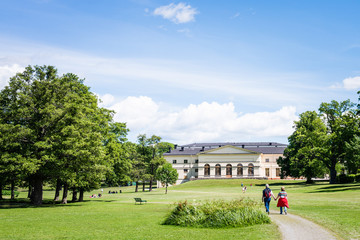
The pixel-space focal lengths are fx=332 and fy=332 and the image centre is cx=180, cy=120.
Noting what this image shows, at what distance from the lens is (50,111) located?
31344mm

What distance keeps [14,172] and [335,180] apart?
55404 millimetres

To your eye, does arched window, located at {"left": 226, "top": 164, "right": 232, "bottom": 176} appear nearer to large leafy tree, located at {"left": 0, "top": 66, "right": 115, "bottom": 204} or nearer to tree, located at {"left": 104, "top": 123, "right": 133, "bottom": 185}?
tree, located at {"left": 104, "top": 123, "right": 133, "bottom": 185}

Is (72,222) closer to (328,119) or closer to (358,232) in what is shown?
(358,232)

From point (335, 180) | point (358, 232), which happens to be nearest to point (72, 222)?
point (358, 232)

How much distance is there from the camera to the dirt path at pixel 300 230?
13.7m

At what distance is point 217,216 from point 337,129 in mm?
44334

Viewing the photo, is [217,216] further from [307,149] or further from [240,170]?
[240,170]

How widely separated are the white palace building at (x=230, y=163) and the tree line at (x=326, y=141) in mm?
26493

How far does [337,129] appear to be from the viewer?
181ft

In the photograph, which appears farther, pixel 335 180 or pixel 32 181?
pixel 335 180

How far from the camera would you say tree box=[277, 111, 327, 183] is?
6173 centimetres

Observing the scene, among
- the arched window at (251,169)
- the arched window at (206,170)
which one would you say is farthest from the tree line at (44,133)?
the arched window at (251,169)

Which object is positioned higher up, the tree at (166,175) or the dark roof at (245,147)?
the dark roof at (245,147)

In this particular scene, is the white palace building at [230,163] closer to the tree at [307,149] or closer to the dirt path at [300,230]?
the tree at [307,149]
